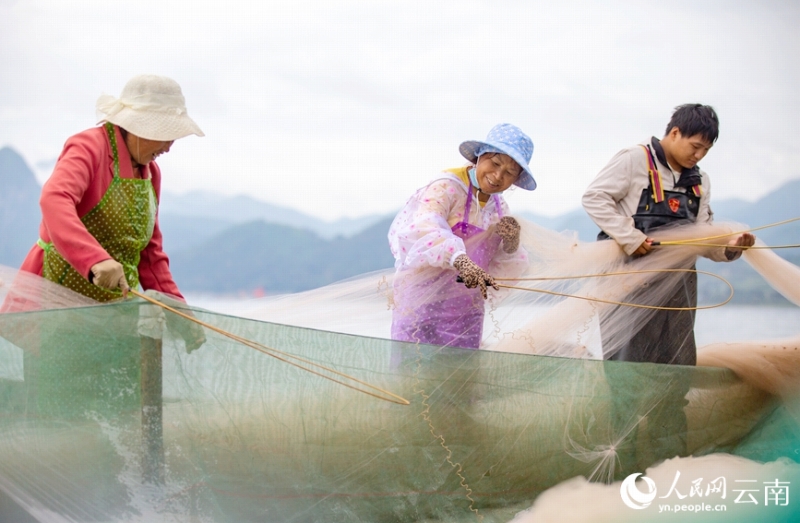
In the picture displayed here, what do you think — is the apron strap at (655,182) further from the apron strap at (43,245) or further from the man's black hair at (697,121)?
the apron strap at (43,245)

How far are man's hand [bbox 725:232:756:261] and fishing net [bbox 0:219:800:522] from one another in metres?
0.14

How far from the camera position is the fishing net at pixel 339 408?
2049 millimetres

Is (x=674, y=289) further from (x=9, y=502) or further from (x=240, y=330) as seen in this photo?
(x=9, y=502)

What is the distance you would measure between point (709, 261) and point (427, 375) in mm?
1119

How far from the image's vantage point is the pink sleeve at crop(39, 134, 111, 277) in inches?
78.1

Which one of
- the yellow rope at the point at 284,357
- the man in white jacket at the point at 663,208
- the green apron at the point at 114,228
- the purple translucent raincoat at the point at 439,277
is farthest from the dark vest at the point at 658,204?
the green apron at the point at 114,228

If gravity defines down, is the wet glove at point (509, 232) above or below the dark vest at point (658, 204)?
below

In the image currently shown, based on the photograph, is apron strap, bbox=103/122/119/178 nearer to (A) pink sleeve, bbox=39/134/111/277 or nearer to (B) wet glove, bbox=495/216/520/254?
(A) pink sleeve, bbox=39/134/111/277

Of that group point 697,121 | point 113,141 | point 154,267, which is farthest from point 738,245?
point 113,141

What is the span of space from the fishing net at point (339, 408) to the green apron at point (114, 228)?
9 cm

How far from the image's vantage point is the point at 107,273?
77.4 inches

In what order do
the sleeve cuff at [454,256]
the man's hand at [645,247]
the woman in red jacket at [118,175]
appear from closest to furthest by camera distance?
the woman in red jacket at [118,175] < the sleeve cuff at [454,256] < the man's hand at [645,247]

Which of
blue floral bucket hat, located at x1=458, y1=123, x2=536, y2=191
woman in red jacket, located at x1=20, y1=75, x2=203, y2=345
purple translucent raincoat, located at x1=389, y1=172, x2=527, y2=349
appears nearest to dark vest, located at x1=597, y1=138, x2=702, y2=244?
blue floral bucket hat, located at x1=458, y1=123, x2=536, y2=191

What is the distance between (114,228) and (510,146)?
1107 mm
